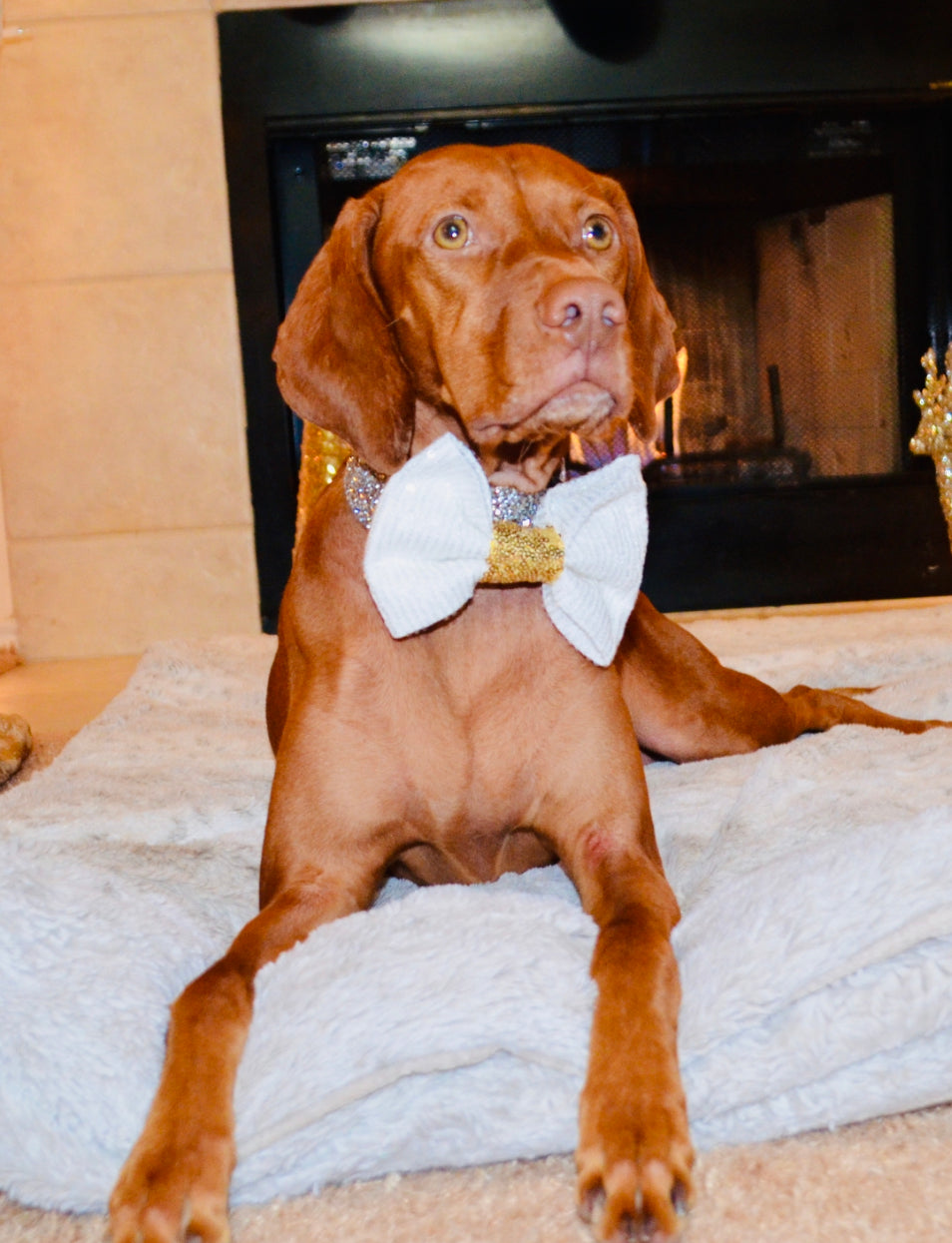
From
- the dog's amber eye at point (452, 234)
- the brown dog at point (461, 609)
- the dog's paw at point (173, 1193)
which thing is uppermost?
the dog's amber eye at point (452, 234)

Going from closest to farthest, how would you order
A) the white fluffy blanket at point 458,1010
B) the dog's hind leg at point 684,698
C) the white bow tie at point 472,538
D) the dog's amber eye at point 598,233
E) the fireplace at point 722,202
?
the white fluffy blanket at point 458,1010 < the white bow tie at point 472,538 < the dog's amber eye at point 598,233 < the dog's hind leg at point 684,698 < the fireplace at point 722,202

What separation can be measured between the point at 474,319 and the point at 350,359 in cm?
17

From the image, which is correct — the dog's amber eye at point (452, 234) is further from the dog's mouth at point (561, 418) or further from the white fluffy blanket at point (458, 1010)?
the white fluffy blanket at point (458, 1010)

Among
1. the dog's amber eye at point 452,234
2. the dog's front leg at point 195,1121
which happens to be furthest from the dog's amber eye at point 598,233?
the dog's front leg at point 195,1121

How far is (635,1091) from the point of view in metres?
1.15

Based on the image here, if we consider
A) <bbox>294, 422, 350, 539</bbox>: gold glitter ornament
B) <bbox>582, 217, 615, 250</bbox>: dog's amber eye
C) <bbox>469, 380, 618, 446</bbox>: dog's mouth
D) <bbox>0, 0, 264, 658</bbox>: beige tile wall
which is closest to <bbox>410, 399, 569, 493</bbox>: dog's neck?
<bbox>469, 380, 618, 446</bbox>: dog's mouth

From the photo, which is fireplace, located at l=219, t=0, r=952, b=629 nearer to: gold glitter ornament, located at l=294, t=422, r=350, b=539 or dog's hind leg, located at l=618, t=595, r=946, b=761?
gold glitter ornament, located at l=294, t=422, r=350, b=539

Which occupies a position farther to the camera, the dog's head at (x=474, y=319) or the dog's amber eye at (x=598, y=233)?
the dog's amber eye at (x=598, y=233)

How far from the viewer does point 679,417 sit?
4.22 m

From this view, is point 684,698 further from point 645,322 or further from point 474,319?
point 474,319

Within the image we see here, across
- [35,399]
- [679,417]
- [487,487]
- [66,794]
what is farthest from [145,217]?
[487,487]

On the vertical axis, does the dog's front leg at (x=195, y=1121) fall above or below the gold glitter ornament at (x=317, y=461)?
below

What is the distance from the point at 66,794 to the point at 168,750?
0.34 metres

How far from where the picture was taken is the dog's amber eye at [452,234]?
160 cm
